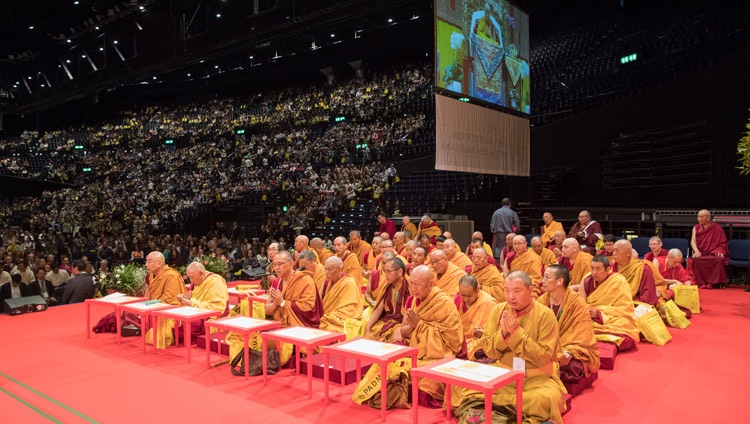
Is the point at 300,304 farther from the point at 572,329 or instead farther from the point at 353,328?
the point at 572,329

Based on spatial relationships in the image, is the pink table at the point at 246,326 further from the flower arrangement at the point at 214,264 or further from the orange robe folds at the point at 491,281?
the flower arrangement at the point at 214,264

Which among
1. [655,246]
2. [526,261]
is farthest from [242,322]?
[655,246]

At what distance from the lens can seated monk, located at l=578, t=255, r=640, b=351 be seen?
6.53 metres

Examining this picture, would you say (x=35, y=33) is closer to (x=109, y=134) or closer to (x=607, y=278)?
(x=109, y=134)

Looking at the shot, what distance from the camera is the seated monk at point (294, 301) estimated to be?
20.8 feet

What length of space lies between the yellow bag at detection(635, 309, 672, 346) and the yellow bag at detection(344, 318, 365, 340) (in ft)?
12.0

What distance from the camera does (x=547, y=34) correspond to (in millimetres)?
22703

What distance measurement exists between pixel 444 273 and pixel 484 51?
7.46 metres

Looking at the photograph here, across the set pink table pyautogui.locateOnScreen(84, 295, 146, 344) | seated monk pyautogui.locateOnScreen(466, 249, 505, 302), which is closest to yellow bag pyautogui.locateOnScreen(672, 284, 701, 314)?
seated monk pyautogui.locateOnScreen(466, 249, 505, 302)

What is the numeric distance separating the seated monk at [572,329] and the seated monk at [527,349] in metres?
0.56

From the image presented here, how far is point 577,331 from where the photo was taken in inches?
195

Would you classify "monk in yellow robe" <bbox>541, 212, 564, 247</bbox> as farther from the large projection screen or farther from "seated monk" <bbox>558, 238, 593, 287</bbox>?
"seated monk" <bbox>558, 238, 593, 287</bbox>

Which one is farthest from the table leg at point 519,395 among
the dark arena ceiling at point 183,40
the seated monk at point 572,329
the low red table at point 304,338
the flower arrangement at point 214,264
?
the dark arena ceiling at point 183,40

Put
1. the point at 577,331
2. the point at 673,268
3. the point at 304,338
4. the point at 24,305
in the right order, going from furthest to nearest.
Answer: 1. the point at 24,305
2. the point at 673,268
3. the point at 304,338
4. the point at 577,331
